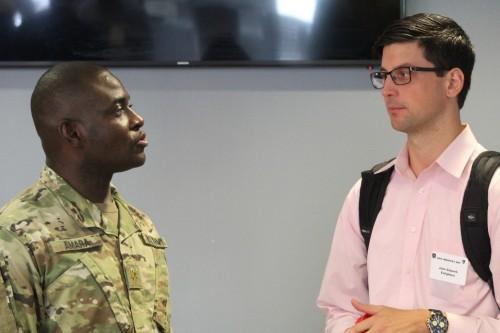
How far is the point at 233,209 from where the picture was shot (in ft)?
9.48

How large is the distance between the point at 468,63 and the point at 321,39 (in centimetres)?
106

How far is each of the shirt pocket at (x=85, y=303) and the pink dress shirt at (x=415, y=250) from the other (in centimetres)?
65

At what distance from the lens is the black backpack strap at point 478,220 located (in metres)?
1.56

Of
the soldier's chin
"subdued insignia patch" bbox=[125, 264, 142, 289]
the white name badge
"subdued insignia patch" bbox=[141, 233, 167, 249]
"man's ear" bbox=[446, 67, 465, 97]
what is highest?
"man's ear" bbox=[446, 67, 465, 97]

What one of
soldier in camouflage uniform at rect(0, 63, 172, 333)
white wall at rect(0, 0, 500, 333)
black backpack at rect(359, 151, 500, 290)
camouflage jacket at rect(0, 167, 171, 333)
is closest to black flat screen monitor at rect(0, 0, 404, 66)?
white wall at rect(0, 0, 500, 333)

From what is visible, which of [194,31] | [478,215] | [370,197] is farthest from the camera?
[194,31]

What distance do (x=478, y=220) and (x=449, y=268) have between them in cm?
14

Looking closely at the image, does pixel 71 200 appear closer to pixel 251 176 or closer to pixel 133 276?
pixel 133 276

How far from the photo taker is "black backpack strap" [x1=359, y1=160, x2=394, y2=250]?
1.79 metres

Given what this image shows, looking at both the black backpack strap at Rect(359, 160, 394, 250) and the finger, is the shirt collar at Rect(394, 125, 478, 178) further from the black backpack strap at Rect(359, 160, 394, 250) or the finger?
the finger

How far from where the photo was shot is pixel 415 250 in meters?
1.68

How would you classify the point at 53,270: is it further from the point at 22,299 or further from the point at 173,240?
the point at 173,240

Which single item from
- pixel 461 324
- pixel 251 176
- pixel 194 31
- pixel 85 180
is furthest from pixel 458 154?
pixel 194 31

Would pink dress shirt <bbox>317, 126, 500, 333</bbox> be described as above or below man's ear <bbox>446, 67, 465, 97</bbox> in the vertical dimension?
below
